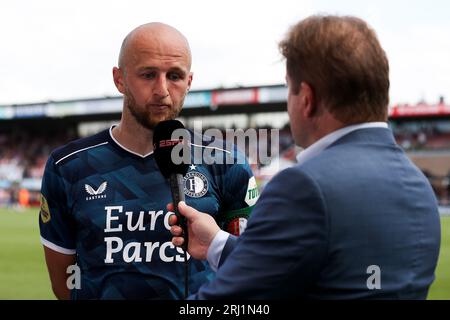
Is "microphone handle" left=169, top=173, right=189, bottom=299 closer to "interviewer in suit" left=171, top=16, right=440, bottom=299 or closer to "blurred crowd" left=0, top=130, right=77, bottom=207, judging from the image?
"interviewer in suit" left=171, top=16, right=440, bottom=299

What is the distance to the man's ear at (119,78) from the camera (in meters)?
2.40

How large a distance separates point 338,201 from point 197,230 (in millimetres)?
608

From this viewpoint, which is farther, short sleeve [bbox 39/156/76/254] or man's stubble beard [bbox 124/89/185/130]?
short sleeve [bbox 39/156/76/254]

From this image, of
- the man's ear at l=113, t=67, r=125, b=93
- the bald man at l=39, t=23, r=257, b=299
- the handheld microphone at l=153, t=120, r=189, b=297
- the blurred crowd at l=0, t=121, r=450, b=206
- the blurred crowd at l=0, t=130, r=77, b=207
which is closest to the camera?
the handheld microphone at l=153, t=120, r=189, b=297

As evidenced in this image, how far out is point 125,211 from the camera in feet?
7.73

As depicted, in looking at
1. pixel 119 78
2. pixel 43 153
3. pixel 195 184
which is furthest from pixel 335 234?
pixel 43 153

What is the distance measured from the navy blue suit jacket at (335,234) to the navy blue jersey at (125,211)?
90 cm

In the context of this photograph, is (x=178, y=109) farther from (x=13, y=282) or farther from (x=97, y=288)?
(x=13, y=282)

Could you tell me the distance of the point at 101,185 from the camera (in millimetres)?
2391

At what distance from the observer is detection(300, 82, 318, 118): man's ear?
1.45 metres

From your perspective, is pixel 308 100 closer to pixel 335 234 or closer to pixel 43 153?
pixel 335 234

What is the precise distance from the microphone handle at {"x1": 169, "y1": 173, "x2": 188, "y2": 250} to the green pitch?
215 inches

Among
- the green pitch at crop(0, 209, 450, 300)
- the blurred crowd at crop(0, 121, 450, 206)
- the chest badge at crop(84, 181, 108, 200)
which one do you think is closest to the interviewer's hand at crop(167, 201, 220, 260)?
the chest badge at crop(84, 181, 108, 200)

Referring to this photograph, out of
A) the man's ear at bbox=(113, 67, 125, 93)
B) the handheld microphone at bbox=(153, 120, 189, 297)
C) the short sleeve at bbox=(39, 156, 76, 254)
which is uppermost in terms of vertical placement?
the man's ear at bbox=(113, 67, 125, 93)
